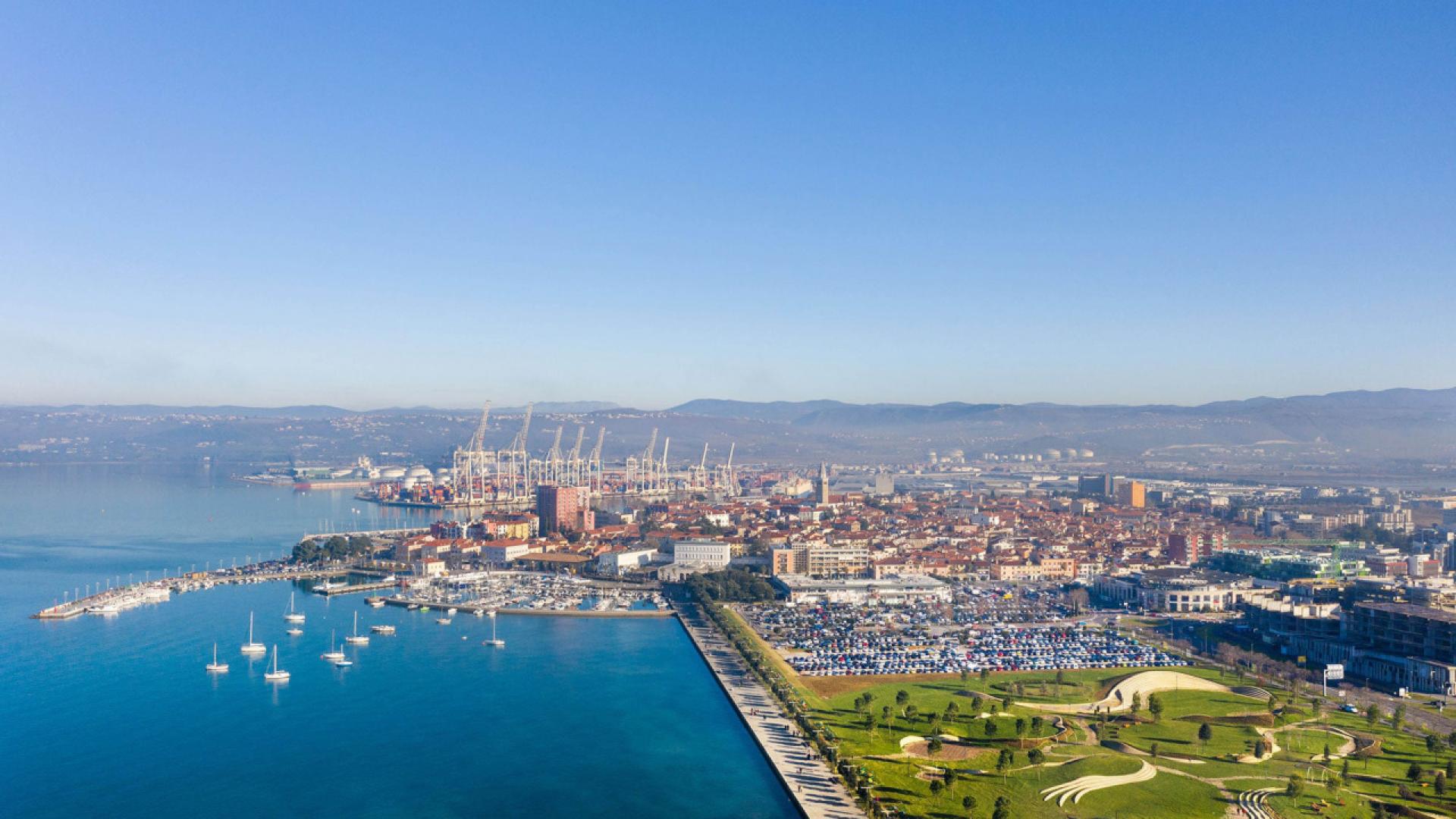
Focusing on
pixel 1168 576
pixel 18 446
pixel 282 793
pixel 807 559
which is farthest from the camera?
pixel 18 446

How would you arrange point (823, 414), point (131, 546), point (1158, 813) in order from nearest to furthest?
point (1158, 813)
point (131, 546)
point (823, 414)

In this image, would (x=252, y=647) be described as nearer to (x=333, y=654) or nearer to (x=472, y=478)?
(x=333, y=654)

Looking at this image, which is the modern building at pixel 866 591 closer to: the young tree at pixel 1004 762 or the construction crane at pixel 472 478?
the young tree at pixel 1004 762

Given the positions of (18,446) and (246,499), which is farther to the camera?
(18,446)

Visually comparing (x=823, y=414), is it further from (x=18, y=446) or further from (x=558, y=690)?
(x=558, y=690)

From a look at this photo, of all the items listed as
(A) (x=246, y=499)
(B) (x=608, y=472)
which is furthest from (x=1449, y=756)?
(B) (x=608, y=472)

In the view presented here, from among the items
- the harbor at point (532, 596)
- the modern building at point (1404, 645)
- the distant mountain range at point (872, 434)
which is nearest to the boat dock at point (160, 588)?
the harbor at point (532, 596)
